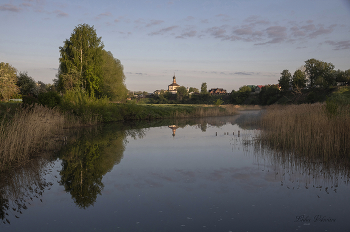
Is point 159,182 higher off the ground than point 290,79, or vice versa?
point 290,79

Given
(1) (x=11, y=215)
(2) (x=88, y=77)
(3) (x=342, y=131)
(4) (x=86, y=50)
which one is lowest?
(1) (x=11, y=215)

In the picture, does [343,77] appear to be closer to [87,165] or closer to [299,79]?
[299,79]

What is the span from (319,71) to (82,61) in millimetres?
59520

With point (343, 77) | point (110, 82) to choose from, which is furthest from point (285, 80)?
point (110, 82)

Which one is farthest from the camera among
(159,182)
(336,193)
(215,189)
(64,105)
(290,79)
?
(290,79)

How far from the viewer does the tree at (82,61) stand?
29688 mm

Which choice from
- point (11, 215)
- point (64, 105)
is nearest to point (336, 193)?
point (11, 215)

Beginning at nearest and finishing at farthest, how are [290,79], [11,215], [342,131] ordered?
1. [11,215]
2. [342,131]
3. [290,79]

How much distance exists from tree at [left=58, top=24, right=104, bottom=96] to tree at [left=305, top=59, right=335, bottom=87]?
172 ft

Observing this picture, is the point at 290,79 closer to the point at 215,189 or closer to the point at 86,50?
the point at 86,50

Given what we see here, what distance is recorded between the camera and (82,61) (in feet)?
103

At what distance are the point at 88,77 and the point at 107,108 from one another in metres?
8.79

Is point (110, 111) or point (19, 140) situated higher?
point (110, 111)

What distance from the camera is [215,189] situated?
5.64 metres
